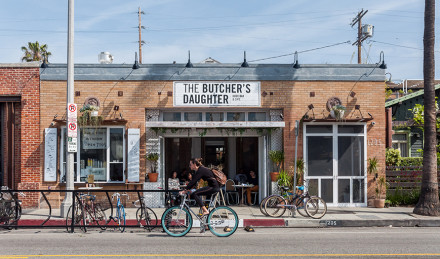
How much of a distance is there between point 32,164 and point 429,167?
12.8 m

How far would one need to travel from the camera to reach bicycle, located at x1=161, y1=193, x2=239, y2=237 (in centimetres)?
1034

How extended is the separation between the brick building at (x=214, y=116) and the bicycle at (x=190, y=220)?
5.19m

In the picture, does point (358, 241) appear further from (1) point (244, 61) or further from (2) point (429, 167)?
(1) point (244, 61)

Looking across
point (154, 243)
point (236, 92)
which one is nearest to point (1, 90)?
point (236, 92)

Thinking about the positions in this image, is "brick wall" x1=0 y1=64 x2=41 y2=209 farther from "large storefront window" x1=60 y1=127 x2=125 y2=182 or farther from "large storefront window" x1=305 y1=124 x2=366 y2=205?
"large storefront window" x1=305 y1=124 x2=366 y2=205

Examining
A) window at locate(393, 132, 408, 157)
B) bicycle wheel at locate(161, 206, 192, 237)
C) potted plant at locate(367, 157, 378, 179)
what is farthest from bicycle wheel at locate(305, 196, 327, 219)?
window at locate(393, 132, 408, 157)

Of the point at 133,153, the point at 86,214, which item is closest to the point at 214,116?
the point at 133,153

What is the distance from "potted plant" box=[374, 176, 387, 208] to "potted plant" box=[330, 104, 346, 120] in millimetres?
2568

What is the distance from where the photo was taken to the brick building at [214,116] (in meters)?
15.7

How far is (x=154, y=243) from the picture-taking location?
375 inches

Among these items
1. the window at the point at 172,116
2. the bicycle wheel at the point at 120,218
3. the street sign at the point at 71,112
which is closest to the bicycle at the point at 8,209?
the bicycle wheel at the point at 120,218

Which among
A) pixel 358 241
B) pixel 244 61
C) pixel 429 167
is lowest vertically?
pixel 358 241

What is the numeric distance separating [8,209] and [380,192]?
1155cm

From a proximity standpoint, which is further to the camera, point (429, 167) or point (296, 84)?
point (296, 84)
